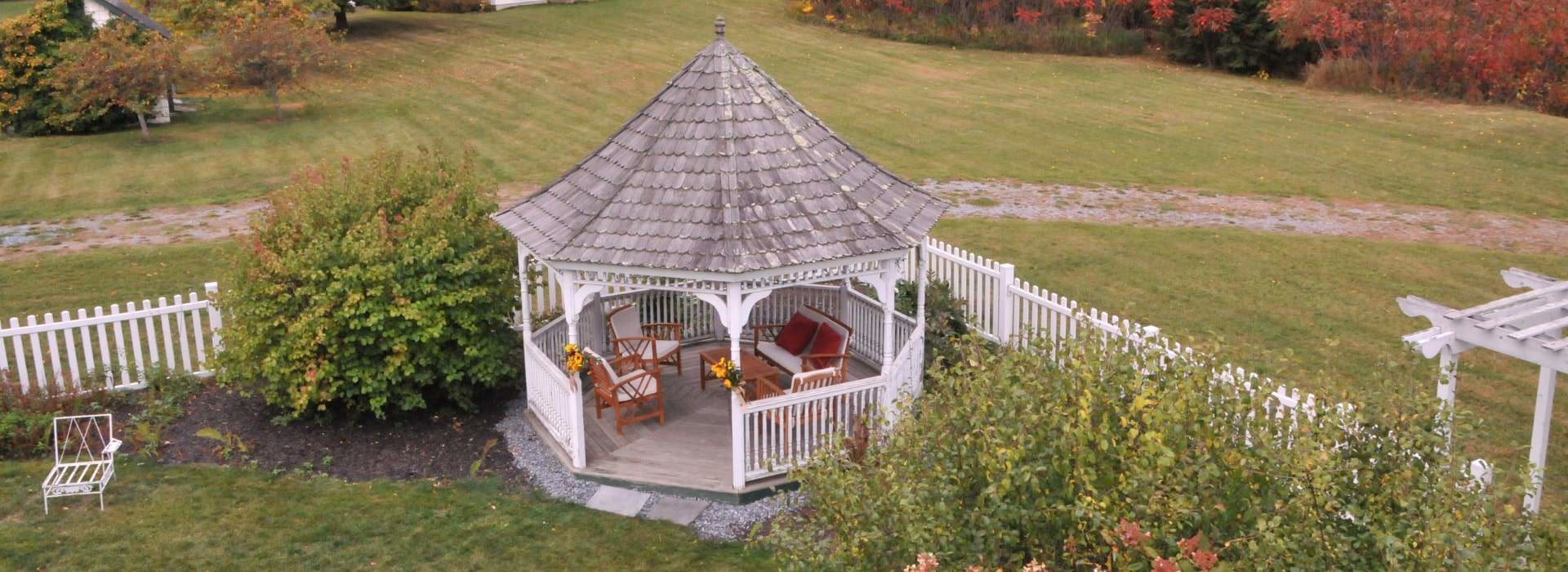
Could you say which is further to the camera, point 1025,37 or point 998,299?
point 1025,37

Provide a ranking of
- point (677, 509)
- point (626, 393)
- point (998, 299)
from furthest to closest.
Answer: point (998, 299)
point (626, 393)
point (677, 509)

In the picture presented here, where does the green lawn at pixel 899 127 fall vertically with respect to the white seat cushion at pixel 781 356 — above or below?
above

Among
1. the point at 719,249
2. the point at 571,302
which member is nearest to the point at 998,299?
the point at 719,249

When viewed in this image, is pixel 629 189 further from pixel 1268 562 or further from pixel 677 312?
pixel 1268 562

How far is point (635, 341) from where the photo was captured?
13.4 meters

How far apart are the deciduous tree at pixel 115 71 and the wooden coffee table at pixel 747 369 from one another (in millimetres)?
18467

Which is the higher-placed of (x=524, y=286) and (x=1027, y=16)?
(x=1027, y=16)

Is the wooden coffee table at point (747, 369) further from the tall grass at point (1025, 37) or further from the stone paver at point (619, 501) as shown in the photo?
the tall grass at point (1025, 37)

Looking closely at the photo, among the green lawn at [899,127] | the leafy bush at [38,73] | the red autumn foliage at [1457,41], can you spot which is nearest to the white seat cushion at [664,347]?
the green lawn at [899,127]

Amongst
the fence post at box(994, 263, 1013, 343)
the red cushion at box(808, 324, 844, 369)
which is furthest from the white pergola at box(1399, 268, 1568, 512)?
the red cushion at box(808, 324, 844, 369)

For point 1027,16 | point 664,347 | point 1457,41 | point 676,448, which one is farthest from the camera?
point 1027,16

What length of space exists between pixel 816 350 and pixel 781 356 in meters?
0.44

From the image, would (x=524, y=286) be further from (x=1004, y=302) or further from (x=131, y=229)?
(x=131, y=229)

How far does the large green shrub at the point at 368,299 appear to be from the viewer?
1148 cm
